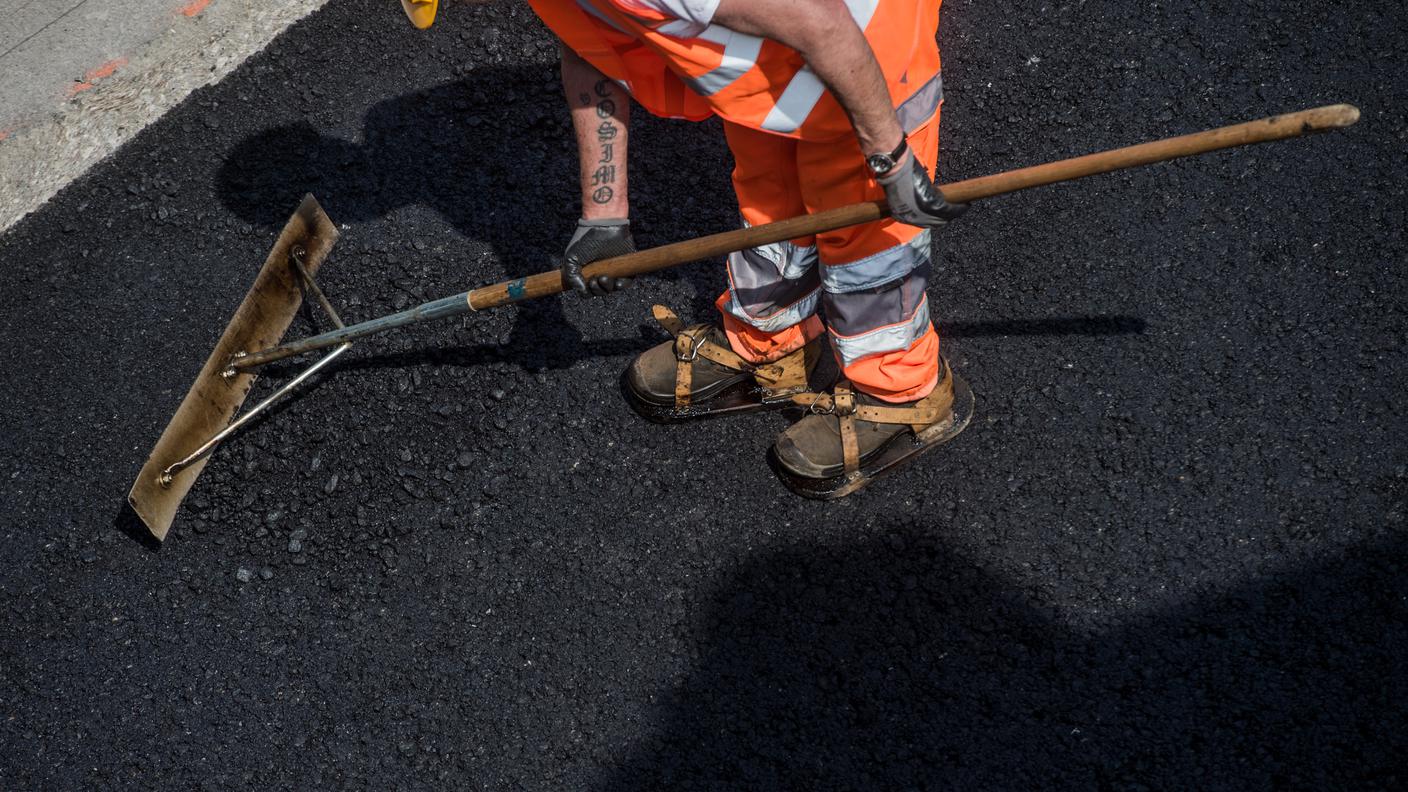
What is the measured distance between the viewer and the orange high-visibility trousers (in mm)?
2299

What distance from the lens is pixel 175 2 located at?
409 centimetres

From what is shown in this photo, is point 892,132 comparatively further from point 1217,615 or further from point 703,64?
point 1217,615

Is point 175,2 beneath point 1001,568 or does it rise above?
above

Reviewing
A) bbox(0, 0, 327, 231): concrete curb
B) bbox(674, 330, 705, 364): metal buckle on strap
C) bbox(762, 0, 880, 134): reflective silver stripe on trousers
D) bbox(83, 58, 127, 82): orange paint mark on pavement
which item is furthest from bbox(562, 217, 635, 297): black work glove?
bbox(83, 58, 127, 82): orange paint mark on pavement

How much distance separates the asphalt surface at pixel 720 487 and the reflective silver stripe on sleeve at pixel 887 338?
42 cm

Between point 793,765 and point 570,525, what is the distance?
35.6 inches

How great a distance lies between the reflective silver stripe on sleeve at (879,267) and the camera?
237 centimetres

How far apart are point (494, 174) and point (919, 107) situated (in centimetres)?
172

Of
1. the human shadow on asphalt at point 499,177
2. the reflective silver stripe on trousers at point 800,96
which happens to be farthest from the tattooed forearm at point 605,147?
the human shadow on asphalt at point 499,177

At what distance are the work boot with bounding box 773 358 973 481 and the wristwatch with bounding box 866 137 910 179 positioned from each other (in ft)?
2.69

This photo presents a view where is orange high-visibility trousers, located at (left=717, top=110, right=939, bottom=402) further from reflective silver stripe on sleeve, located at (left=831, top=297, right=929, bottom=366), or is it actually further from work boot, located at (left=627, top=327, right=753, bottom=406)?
work boot, located at (left=627, top=327, right=753, bottom=406)

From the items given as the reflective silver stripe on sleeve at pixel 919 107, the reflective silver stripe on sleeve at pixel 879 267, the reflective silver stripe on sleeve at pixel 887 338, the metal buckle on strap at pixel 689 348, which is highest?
the reflective silver stripe on sleeve at pixel 919 107

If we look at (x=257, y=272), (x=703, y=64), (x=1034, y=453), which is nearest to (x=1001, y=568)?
(x=1034, y=453)

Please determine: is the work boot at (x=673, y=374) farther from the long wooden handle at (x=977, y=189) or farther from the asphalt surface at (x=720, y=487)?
the long wooden handle at (x=977, y=189)
